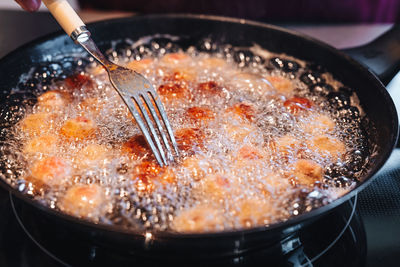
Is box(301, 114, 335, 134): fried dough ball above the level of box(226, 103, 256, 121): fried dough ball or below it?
below

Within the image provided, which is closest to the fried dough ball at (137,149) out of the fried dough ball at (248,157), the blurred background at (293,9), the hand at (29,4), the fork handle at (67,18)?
the fried dough ball at (248,157)

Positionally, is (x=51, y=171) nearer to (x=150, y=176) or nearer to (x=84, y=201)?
(x=84, y=201)

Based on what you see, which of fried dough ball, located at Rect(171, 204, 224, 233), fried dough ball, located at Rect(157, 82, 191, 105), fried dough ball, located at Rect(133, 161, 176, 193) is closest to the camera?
fried dough ball, located at Rect(171, 204, 224, 233)

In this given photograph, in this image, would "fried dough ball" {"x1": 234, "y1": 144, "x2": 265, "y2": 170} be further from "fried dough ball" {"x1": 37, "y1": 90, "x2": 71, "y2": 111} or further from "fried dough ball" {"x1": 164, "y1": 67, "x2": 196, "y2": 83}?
"fried dough ball" {"x1": 37, "y1": 90, "x2": 71, "y2": 111}

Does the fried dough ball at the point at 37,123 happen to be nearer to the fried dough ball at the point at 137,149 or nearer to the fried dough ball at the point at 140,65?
the fried dough ball at the point at 137,149

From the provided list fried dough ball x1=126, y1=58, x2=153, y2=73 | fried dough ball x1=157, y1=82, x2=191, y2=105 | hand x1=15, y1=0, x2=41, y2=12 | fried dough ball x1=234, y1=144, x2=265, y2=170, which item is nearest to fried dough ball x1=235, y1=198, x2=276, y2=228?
fried dough ball x1=234, y1=144, x2=265, y2=170

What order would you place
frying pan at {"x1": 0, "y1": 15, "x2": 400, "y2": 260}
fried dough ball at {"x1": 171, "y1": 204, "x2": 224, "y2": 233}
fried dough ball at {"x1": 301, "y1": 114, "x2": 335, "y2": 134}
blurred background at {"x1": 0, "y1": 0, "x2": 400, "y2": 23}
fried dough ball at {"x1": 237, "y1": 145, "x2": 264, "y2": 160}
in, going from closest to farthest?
frying pan at {"x1": 0, "y1": 15, "x2": 400, "y2": 260} → fried dough ball at {"x1": 171, "y1": 204, "x2": 224, "y2": 233} → fried dough ball at {"x1": 237, "y1": 145, "x2": 264, "y2": 160} → fried dough ball at {"x1": 301, "y1": 114, "x2": 335, "y2": 134} → blurred background at {"x1": 0, "y1": 0, "x2": 400, "y2": 23}
